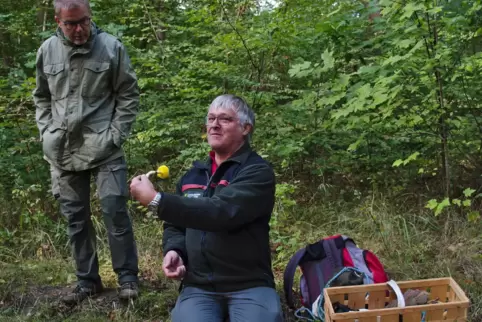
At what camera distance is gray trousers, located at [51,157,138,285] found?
319cm

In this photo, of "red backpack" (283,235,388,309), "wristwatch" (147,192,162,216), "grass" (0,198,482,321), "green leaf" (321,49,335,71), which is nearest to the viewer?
"wristwatch" (147,192,162,216)

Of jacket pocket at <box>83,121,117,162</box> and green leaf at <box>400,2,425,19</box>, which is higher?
green leaf at <box>400,2,425,19</box>

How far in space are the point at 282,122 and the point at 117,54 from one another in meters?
2.52

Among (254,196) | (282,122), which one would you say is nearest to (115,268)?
(254,196)

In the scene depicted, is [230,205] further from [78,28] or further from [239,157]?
[78,28]

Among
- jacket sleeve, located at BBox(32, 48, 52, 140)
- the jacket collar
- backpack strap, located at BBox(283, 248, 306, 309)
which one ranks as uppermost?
jacket sleeve, located at BBox(32, 48, 52, 140)

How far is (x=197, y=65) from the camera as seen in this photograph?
211 inches

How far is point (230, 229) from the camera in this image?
2.23 meters

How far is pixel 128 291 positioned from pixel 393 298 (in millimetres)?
1637

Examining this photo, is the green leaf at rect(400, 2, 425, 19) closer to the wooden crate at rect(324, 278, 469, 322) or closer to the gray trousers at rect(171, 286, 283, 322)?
the wooden crate at rect(324, 278, 469, 322)

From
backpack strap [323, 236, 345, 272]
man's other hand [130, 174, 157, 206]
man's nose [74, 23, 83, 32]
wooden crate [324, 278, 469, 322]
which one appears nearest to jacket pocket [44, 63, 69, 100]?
man's nose [74, 23, 83, 32]

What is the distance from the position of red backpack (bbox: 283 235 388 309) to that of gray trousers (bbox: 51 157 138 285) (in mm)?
1066

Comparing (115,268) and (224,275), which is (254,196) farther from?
(115,268)

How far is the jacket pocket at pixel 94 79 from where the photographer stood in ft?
10.4
